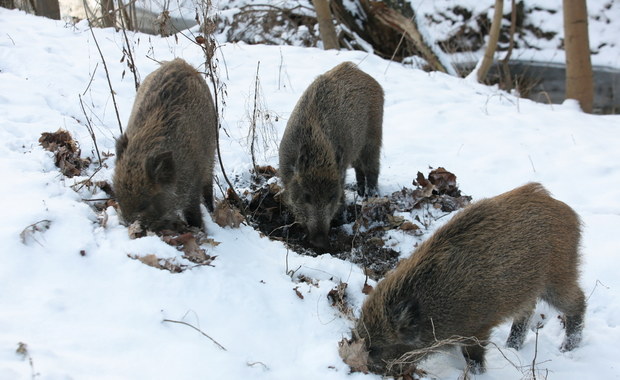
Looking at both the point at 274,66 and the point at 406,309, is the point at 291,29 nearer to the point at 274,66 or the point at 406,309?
the point at 274,66

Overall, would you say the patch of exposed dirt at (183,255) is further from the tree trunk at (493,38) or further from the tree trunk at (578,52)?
the tree trunk at (493,38)

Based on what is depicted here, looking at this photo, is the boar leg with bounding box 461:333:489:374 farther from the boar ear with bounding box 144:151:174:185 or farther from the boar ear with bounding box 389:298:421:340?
the boar ear with bounding box 144:151:174:185

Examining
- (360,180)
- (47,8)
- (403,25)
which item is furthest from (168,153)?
(47,8)

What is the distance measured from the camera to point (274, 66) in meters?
9.07

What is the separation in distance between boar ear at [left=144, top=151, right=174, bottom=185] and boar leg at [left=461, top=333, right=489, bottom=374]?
2402 mm

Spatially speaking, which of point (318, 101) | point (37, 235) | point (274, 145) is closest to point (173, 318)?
point (37, 235)

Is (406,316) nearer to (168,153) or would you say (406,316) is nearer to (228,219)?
(228,219)

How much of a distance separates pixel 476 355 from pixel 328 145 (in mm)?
2397

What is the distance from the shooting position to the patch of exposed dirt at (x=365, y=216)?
4.83 metres

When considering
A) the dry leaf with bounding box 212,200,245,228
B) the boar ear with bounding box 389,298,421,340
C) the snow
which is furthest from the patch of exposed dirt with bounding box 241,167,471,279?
the boar ear with bounding box 389,298,421,340

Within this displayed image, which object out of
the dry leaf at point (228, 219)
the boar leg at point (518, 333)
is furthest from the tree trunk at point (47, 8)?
the boar leg at point (518, 333)

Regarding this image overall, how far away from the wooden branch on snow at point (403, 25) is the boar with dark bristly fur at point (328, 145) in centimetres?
633

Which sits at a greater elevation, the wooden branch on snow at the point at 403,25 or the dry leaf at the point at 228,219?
the wooden branch on snow at the point at 403,25

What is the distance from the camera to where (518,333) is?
12.9 ft
